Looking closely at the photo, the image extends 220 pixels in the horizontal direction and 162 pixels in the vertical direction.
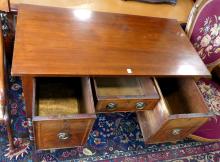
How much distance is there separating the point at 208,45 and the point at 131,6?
1.57ft

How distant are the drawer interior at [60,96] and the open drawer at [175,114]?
351 millimetres

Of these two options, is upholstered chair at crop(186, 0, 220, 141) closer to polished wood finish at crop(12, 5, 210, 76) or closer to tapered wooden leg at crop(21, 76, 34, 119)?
polished wood finish at crop(12, 5, 210, 76)

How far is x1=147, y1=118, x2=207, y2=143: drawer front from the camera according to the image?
1114 millimetres

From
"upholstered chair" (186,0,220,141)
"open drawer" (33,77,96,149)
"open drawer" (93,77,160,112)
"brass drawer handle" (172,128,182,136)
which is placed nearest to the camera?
"open drawer" (33,77,96,149)

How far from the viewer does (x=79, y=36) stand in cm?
111

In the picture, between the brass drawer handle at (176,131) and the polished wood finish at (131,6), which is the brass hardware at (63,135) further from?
the polished wood finish at (131,6)

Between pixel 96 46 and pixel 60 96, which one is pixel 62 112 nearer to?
pixel 60 96

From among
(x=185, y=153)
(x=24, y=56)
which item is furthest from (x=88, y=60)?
(x=185, y=153)

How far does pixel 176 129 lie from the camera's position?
1.19 m

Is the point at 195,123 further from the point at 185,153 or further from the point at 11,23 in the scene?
the point at 11,23

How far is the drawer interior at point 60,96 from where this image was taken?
1.16m

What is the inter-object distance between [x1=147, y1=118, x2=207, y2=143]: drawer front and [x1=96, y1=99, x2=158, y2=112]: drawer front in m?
0.12

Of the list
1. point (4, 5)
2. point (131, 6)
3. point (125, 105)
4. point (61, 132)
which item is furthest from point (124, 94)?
point (4, 5)

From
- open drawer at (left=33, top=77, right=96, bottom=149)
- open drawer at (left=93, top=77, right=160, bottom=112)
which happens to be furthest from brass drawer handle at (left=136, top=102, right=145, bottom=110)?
open drawer at (left=33, top=77, right=96, bottom=149)
